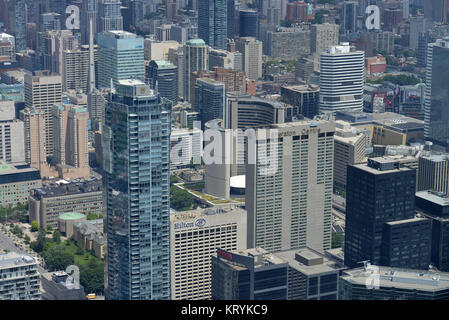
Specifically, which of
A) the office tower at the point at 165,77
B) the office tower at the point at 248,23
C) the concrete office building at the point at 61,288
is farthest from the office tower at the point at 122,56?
the concrete office building at the point at 61,288

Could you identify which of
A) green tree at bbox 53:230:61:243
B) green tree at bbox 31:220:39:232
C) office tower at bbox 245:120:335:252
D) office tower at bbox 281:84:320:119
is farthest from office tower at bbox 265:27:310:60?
office tower at bbox 245:120:335:252

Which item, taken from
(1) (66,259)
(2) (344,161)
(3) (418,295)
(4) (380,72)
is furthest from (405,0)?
(3) (418,295)

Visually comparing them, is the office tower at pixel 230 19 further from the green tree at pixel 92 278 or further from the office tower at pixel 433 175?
the green tree at pixel 92 278

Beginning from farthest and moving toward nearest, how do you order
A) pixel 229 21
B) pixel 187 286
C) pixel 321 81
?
1. pixel 229 21
2. pixel 321 81
3. pixel 187 286

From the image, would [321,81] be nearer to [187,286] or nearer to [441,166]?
[441,166]

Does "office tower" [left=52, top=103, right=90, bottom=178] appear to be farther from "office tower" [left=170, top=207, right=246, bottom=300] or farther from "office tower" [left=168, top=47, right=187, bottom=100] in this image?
"office tower" [left=170, top=207, right=246, bottom=300]

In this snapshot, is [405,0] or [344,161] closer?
[344,161]
